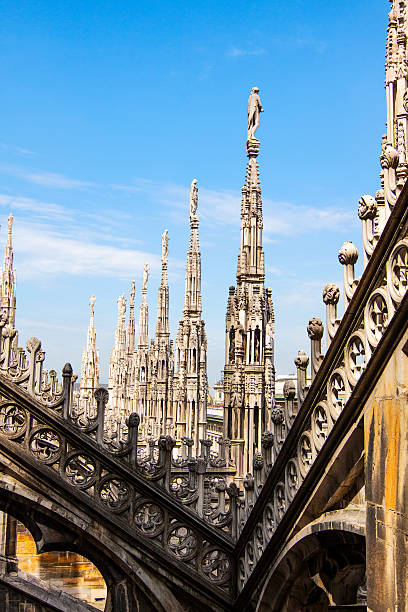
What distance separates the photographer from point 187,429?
2177cm

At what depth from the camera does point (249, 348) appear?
13234mm

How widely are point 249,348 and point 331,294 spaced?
8.90 meters

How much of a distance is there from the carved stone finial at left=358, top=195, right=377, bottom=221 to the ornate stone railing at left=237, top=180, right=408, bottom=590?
0.23 metres

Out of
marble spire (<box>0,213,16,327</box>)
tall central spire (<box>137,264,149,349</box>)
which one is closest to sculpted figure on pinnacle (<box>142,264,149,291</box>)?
tall central spire (<box>137,264,149,349</box>)

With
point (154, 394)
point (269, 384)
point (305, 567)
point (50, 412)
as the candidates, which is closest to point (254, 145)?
point (269, 384)

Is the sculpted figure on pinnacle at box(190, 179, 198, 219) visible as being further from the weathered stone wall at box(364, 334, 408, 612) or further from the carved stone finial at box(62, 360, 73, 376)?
the weathered stone wall at box(364, 334, 408, 612)

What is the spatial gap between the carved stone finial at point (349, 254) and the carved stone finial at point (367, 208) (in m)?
0.21

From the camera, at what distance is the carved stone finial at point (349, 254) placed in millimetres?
4199

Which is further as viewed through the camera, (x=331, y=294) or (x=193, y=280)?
(x=193, y=280)

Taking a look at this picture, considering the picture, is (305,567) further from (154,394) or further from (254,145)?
(154,394)

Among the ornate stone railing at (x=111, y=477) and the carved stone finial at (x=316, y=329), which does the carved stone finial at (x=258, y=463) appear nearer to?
the ornate stone railing at (x=111, y=477)

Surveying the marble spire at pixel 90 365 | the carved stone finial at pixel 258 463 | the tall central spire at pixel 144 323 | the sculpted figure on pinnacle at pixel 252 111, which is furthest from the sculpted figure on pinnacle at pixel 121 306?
the carved stone finial at pixel 258 463

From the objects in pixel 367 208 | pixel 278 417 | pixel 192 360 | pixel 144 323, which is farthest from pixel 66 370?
pixel 144 323

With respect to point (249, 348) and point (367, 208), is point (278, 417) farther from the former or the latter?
point (249, 348)
